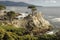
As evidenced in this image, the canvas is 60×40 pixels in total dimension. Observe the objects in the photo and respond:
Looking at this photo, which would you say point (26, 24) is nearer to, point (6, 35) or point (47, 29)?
point (47, 29)

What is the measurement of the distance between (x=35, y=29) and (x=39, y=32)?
146cm

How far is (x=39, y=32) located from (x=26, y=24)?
5.16 metres

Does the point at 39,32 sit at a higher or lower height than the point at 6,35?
lower

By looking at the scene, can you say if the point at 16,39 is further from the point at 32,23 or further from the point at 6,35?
the point at 32,23

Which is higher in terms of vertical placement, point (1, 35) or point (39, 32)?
point (1, 35)

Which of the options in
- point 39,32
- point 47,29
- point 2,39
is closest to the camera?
point 2,39

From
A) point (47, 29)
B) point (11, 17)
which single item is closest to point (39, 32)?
point (47, 29)

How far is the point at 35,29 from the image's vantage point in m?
62.8

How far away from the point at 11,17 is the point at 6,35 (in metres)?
35.5

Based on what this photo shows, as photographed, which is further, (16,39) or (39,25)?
(39,25)

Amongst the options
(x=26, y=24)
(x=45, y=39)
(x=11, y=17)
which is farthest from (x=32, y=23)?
(x=45, y=39)

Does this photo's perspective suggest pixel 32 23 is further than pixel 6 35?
Yes

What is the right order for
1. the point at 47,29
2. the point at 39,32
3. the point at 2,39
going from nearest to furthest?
the point at 2,39 < the point at 39,32 < the point at 47,29

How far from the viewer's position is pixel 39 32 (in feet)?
204
